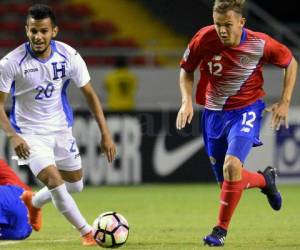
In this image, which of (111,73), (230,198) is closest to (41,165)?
(230,198)

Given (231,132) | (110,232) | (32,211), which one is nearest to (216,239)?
(110,232)

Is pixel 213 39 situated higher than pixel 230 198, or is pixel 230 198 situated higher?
pixel 213 39

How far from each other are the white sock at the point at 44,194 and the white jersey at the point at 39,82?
56 cm

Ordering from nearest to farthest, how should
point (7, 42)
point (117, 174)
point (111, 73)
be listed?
point (117, 174), point (111, 73), point (7, 42)

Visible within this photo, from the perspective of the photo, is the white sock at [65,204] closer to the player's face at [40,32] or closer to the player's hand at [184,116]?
the player's hand at [184,116]

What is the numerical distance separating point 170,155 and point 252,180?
247 inches

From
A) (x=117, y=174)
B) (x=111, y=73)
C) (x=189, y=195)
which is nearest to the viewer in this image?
(x=189, y=195)

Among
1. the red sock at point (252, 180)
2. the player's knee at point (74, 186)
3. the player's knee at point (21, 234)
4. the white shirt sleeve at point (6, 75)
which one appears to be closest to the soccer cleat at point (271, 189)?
the red sock at point (252, 180)

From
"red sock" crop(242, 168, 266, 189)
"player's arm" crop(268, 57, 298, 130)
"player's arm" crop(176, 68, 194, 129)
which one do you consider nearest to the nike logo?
"red sock" crop(242, 168, 266, 189)

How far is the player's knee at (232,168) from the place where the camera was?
751 cm

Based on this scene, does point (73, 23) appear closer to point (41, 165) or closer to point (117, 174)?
point (117, 174)

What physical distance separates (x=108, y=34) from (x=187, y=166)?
5587 mm

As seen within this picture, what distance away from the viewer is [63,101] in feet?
26.5

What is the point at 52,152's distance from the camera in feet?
25.8
